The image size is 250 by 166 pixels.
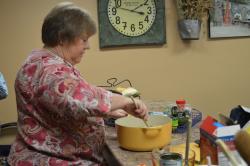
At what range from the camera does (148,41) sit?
127 inches

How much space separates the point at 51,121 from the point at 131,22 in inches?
73.8

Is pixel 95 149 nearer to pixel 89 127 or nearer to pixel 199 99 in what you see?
pixel 89 127

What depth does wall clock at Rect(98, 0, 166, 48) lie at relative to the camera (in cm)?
313

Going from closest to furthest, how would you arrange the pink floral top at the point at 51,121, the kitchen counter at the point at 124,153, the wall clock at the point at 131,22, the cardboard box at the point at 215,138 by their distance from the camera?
the cardboard box at the point at 215,138
the pink floral top at the point at 51,121
the kitchen counter at the point at 124,153
the wall clock at the point at 131,22

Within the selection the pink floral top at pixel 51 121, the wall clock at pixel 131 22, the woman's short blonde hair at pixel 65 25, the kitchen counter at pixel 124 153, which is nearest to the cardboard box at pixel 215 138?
the kitchen counter at pixel 124 153

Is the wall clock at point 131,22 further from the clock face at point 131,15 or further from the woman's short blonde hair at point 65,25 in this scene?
the woman's short blonde hair at point 65,25

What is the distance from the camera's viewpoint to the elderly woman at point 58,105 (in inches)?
52.4

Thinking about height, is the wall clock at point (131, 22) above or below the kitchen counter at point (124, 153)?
above

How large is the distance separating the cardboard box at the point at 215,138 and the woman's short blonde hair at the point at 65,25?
63cm

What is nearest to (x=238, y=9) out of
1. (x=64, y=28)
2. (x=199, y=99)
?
(x=199, y=99)

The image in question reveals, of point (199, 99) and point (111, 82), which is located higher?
point (111, 82)

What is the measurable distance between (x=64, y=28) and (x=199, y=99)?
2213 millimetres

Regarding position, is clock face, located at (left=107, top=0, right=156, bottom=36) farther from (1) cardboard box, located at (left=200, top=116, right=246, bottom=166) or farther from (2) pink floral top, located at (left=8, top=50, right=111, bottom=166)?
(1) cardboard box, located at (left=200, top=116, right=246, bottom=166)

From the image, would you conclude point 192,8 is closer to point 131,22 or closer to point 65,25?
point 131,22
